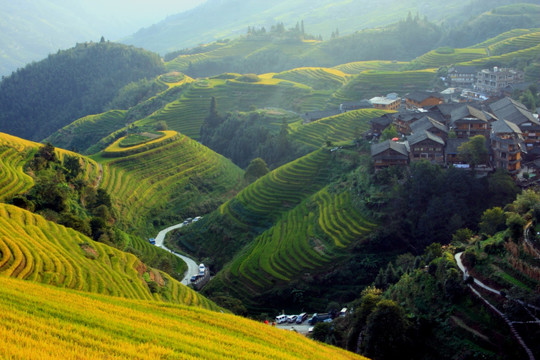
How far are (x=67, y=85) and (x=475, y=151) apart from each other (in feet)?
362

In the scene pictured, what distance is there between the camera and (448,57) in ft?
286

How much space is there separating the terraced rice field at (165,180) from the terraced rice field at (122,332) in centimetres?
2877

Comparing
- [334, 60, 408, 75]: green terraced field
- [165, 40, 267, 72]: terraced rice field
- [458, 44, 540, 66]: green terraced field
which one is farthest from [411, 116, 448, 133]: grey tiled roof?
[165, 40, 267, 72]: terraced rice field

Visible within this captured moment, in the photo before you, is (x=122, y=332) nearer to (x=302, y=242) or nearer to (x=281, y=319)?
(x=281, y=319)

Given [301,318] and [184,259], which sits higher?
[301,318]

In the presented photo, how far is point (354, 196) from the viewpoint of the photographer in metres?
41.4

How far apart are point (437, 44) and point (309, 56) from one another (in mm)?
29362

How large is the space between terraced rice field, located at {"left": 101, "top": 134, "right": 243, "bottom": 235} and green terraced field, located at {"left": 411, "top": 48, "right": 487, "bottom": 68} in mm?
39589

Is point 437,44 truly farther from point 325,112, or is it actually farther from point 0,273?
point 0,273

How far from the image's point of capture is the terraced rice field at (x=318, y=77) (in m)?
96.1

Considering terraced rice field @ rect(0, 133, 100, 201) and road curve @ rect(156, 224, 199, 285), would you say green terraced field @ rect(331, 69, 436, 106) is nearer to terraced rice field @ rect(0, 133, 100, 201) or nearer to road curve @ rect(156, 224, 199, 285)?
road curve @ rect(156, 224, 199, 285)

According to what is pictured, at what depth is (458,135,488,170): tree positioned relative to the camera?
37.4 m

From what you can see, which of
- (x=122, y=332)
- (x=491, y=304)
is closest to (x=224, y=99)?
(x=491, y=304)

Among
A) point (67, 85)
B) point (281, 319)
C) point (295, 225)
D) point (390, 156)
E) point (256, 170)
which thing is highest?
point (67, 85)
